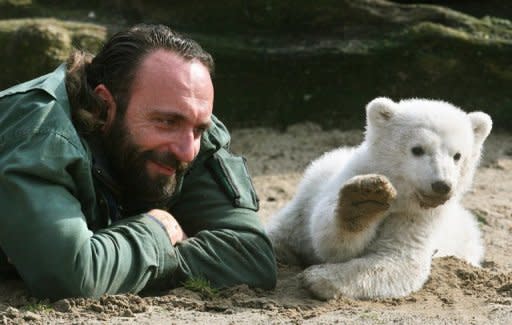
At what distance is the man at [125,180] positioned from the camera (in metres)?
4.12

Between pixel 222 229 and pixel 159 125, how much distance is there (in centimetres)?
69

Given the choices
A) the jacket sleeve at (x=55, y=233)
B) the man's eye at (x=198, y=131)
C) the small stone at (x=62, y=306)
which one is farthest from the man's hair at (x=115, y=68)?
the small stone at (x=62, y=306)

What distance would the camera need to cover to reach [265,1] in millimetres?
8875

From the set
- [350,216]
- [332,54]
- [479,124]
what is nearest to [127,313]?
[350,216]

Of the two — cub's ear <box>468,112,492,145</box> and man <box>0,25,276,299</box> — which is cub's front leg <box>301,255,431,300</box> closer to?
man <box>0,25,276,299</box>

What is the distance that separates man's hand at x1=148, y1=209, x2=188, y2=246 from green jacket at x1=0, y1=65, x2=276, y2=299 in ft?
0.17

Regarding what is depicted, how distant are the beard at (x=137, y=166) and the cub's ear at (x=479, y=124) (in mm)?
1763

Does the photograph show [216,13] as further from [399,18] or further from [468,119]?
[468,119]

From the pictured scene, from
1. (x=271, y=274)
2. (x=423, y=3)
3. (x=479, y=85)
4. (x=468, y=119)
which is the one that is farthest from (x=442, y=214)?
(x=423, y=3)

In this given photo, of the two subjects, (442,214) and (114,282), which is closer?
(114,282)

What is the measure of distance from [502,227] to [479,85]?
2.38m

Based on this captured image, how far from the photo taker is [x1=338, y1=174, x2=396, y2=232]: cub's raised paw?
452 cm

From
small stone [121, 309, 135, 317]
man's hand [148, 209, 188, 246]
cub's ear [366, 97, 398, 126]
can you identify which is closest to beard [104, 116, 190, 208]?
man's hand [148, 209, 188, 246]

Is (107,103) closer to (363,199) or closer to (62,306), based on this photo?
(62,306)
